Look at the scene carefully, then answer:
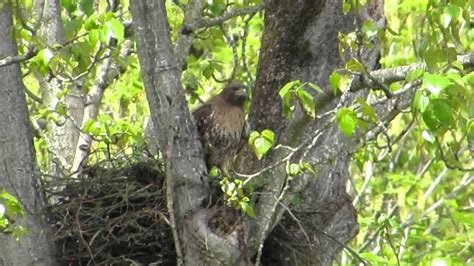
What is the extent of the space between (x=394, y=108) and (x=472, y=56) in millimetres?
459

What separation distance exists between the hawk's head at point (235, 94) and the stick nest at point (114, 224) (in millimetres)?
1067

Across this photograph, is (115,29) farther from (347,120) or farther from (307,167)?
(347,120)

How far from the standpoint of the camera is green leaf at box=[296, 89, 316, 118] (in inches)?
159

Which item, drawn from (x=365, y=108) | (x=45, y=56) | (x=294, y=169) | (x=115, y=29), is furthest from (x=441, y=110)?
(x=45, y=56)

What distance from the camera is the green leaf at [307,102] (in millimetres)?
4035

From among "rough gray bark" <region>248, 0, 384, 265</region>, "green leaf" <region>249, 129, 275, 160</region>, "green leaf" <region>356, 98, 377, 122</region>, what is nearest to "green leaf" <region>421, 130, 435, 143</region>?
"green leaf" <region>356, 98, 377, 122</region>

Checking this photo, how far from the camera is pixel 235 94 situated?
6.30m

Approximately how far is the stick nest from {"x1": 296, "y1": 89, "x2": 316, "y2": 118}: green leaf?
110cm

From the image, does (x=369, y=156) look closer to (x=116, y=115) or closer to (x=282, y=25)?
(x=282, y=25)

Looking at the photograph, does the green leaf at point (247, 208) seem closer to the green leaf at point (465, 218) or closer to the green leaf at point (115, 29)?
the green leaf at point (115, 29)

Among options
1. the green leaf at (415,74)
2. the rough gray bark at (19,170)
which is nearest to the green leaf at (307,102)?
the green leaf at (415,74)

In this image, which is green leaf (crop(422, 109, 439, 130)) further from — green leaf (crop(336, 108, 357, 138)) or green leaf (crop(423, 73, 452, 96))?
green leaf (crop(336, 108, 357, 138))

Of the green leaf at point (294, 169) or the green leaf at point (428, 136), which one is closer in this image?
the green leaf at point (428, 136)

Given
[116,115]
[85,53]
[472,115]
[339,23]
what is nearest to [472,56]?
[472,115]
